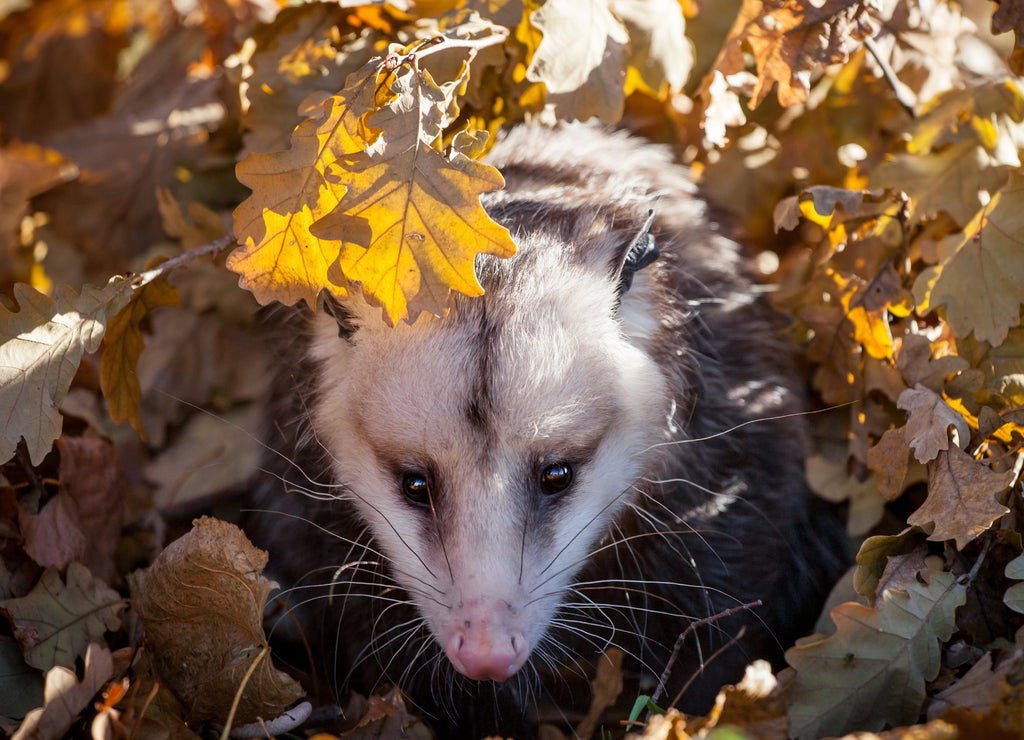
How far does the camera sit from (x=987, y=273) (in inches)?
64.7

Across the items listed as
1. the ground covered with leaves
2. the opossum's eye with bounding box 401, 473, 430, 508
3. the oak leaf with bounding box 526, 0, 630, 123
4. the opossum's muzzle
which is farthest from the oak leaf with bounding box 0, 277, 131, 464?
the oak leaf with bounding box 526, 0, 630, 123

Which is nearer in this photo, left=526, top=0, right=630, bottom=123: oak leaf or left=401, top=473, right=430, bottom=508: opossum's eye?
left=401, top=473, right=430, bottom=508: opossum's eye

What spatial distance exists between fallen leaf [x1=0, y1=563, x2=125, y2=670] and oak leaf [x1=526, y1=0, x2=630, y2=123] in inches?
47.2

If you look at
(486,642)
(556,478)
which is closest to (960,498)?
(556,478)

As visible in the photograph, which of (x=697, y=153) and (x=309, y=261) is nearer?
(x=309, y=261)

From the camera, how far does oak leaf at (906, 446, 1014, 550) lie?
1.46 meters

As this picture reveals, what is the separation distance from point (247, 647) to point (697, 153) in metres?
1.52

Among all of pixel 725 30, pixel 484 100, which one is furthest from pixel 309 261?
pixel 725 30

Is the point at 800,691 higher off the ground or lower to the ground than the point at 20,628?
higher

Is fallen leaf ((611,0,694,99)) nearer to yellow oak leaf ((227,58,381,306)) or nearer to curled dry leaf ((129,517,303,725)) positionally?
yellow oak leaf ((227,58,381,306))

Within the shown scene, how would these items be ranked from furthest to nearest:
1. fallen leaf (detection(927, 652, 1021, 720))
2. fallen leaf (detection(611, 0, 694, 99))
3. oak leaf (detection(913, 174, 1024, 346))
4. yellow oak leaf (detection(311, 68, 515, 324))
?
fallen leaf (detection(611, 0, 694, 99)) < oak leaf (detection(913, 174, 1024, 346)) < yellow oak leaf (detection(311, 68, 515, 324)) < fallen leaf (detection(927, 652, 1021, 720))

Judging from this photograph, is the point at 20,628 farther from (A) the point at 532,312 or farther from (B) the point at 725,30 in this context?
(B) the point at 725,30

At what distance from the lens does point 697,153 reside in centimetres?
230

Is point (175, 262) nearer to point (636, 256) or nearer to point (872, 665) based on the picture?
point (636, 256)
